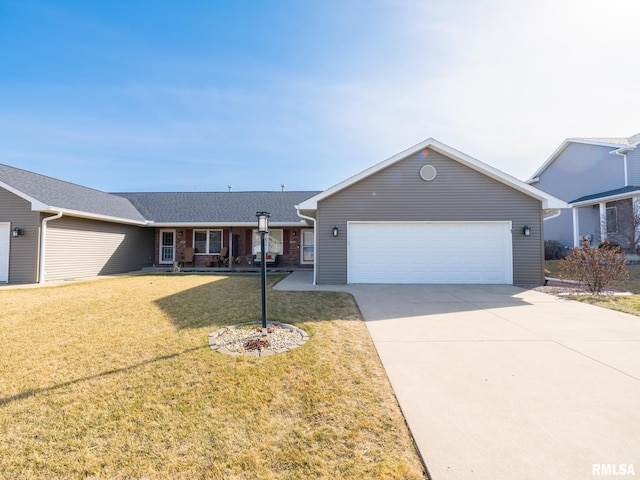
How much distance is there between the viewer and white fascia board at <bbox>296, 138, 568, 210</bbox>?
914 cm

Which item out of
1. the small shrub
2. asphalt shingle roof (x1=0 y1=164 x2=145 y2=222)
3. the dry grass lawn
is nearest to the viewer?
the dry grass lawn

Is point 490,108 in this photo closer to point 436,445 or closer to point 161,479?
point 436,445

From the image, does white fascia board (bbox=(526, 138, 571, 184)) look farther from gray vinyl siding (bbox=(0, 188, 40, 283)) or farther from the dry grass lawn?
gray vinyl siding (bbox=(0, 188, 40, 283))

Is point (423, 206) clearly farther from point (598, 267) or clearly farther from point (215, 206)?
Result: point (215, 206)

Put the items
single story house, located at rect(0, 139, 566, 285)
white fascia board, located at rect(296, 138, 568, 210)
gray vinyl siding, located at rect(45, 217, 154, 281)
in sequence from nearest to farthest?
1. white fascia board, located at rect(296, 138, 568, 210)
2. single story house, located at rect(0, 139, 566, 285)
3. gray vinyl siding, located at rect(45, 217, 154, 281)

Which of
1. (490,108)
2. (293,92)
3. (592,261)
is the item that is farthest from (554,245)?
(293,92)

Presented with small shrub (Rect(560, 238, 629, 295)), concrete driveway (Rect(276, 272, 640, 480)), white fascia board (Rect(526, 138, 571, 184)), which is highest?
white fascia board (Rect(526, 138, 571, 184))

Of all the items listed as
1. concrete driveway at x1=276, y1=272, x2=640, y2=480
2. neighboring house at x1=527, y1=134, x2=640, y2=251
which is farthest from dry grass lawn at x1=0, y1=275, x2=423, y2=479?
neighboring house at x1=527, y1=134, x2=640, y2=251

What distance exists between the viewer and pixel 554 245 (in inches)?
677

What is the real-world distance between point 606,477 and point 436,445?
1.02 meters

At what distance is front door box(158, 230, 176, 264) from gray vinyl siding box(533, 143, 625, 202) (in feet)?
80.8

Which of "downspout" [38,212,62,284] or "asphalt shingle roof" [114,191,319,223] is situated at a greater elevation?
"asphalt shingle roof" [114,191,319,223]

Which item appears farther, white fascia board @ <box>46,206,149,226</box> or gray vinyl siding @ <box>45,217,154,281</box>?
gray vinyl siding @ <box>45,217,154,281</box>

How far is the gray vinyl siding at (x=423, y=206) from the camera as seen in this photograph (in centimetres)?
935
